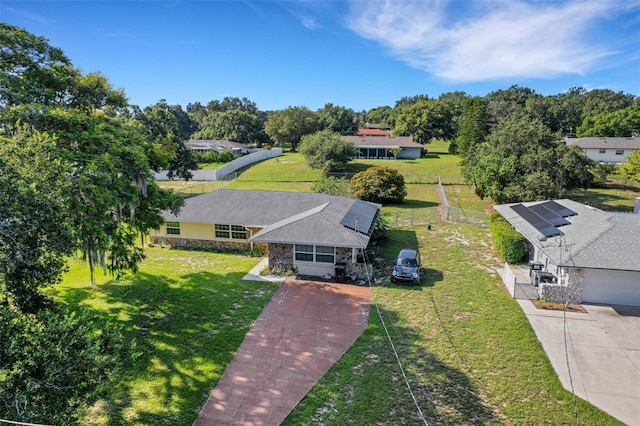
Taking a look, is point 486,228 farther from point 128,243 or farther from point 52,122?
point 52,122

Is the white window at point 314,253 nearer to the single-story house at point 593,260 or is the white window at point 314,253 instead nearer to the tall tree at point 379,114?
the single-story house at point 593,260

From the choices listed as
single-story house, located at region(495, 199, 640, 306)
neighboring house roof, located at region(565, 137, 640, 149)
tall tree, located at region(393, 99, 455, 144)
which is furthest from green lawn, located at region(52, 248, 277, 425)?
tall tree, located at region(393, 99, 455, 144)

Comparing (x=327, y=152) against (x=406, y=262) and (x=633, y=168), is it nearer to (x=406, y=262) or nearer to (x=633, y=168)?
(x=633, y=168)

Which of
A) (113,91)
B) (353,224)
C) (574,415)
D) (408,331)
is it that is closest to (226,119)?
(113,91)

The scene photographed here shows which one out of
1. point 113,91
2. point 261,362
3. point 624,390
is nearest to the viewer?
point 624,390

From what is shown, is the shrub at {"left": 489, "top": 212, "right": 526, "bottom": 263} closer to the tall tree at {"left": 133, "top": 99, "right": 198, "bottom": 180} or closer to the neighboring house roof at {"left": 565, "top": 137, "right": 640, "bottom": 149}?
the tall tree at {"left": 133, "top": 99, "right": 198, "bottom": 180}

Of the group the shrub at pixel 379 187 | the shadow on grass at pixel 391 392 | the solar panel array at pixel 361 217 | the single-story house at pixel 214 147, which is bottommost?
the shadow on grass at pixel 391 392

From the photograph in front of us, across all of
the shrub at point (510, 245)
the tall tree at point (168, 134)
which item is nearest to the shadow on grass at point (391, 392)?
the shrub at point (510, 245)
